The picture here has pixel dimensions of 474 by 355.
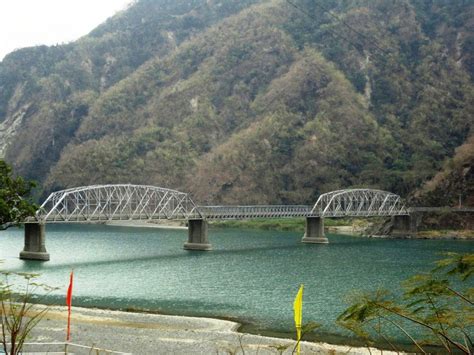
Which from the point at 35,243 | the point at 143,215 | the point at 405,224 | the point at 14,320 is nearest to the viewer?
the point at 14,320

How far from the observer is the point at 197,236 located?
316ft

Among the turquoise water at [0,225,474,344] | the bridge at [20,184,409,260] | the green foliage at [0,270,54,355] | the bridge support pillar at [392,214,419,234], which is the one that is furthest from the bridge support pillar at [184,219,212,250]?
the bridge support pillar at [392,214,419,234]

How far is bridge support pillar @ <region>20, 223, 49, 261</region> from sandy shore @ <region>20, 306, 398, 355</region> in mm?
34897

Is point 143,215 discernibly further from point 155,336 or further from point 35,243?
point 155,336

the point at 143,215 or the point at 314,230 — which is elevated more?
the point at 143,215

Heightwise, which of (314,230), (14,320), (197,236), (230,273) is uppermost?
(14,320)

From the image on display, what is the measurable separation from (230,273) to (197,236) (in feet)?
94.9

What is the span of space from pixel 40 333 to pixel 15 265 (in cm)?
3767

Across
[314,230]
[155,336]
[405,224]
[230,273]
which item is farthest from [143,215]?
[405,224]

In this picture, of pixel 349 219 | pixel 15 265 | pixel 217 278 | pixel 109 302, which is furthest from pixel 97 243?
pixel 349 219

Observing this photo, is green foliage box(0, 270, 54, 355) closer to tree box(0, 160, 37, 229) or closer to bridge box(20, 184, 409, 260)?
tree box(0, 160, 37, 229)

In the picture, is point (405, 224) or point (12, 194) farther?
point (405, 224)

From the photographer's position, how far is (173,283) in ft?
197

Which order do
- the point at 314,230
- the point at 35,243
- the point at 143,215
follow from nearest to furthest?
the point at 35,243 → the point at 143,215 → the point at 314,230
